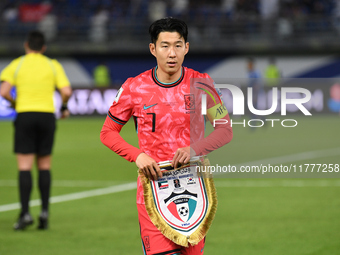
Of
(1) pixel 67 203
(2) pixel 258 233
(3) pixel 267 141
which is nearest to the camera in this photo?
(2) pixel 258 233

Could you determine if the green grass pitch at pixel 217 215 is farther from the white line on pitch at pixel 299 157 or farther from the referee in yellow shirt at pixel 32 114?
the referee in yellow shirt at pixel 32 114

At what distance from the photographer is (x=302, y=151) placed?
16.1m

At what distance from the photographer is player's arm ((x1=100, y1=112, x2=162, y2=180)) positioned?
379 centimetres

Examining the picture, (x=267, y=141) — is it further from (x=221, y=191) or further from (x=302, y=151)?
(x=221, y=191)

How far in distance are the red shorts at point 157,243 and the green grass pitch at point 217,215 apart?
99cm

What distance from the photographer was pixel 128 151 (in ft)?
12.8

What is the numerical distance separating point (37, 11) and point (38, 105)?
26384 millimetres

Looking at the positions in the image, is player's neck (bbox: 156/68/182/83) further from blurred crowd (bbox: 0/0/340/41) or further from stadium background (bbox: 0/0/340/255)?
blurred crowd (bbox: 0/0/340/41)

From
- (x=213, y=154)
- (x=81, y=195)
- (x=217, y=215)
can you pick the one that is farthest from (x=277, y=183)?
(x=213, y=154)

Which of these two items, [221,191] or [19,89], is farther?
[221,191]

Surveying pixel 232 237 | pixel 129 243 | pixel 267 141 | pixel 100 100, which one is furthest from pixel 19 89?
pixel 100 100

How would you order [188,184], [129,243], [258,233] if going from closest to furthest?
1. [188,184]
2. [129,243]
3. [258,233]

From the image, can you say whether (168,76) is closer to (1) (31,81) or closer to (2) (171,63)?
(2) (171,63)

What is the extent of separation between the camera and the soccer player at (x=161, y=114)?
3.86 meters
